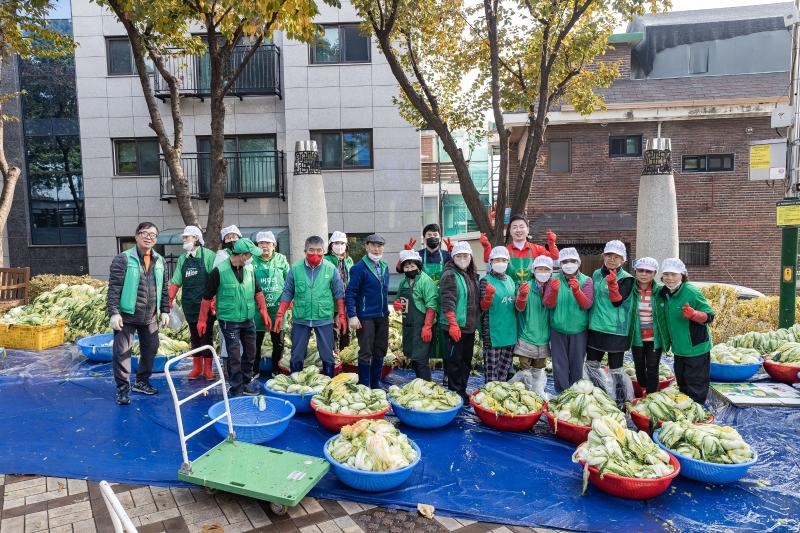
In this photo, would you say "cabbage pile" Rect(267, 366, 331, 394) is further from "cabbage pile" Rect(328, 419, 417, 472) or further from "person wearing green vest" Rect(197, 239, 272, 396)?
"cabbage pile" Rect(328, 419, 417, 472)

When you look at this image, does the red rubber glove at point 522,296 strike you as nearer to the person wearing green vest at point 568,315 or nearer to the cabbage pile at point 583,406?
the person wearing green vest at point 568,315

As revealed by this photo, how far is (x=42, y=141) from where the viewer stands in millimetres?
17812

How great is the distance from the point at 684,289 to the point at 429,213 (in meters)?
18.1

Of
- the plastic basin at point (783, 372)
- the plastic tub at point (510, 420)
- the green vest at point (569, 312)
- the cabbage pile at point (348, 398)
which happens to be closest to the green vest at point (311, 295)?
the cabbage pile at point (348, 398)

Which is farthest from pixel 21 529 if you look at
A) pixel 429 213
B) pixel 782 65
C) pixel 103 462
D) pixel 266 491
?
pixel 782 65

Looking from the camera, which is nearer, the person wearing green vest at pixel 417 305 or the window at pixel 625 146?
the person wearing green vest at pixel 417 305

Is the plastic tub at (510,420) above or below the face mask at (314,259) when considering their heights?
below

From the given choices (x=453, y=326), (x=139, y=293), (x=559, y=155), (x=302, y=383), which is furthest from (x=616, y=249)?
(x=559, y=155)

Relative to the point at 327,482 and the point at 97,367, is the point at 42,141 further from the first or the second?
the point at 327,482

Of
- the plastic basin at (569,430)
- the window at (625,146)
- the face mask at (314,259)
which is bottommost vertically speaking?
the plastic basin at (569,430)

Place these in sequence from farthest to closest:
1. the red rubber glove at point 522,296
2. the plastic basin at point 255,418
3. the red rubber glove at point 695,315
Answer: the red rubber glove at point 522,296 → the red rubber glove at point 695,315 → the plastic basin at point 255,418

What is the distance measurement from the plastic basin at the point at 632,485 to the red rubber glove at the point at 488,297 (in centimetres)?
→ 230

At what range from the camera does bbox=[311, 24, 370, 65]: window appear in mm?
15969

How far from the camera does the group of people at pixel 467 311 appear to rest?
559 cm
